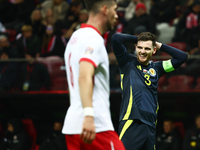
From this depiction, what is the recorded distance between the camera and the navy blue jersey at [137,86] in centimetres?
426

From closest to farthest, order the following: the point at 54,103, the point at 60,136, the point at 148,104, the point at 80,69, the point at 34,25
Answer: the point at 80,69
the point at 148,104
the point at 60,136
the point at 54,103
the point at 34,25

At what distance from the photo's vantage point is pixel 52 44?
31.3 feet

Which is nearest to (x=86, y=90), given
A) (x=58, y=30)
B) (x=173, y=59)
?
(x=173, y=59)

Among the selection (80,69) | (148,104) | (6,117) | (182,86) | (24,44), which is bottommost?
(6,117)

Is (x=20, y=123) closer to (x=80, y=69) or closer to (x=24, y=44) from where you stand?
(x=24, y=44)

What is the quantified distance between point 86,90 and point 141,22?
7.33 m

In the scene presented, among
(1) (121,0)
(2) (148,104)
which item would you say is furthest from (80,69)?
(1) (121,0)

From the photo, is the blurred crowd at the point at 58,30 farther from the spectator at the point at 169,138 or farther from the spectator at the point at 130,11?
the spectator at the point at 169,138

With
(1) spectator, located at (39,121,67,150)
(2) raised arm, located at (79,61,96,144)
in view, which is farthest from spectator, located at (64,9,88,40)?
(2) raised arm, located at (79,61,96,144)

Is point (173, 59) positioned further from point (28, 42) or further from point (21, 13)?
Result: point (21, 13)

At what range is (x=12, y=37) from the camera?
1088 centimetres

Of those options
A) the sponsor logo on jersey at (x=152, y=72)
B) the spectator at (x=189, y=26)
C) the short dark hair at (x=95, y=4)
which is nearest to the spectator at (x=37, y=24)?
the spectator at (x=189, y=26)

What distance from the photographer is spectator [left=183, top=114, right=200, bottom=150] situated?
8.24m

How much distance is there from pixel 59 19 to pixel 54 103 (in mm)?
2943
